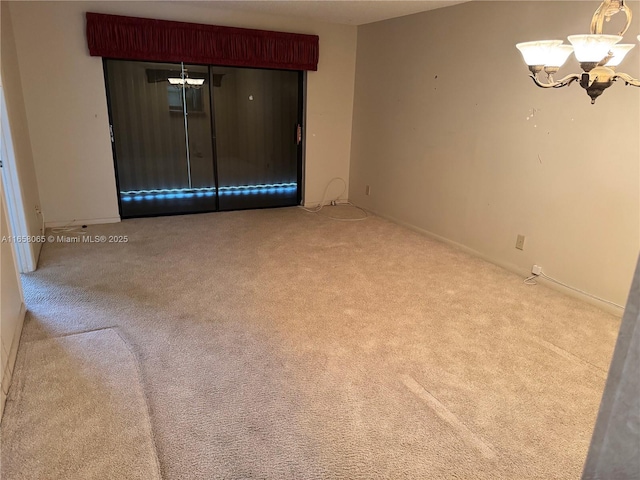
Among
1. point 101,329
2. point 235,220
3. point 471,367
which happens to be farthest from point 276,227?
point 471,367

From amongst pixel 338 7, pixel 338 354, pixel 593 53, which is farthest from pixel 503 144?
pixel 338 354

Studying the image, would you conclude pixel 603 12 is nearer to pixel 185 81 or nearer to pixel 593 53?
pixel 593 53

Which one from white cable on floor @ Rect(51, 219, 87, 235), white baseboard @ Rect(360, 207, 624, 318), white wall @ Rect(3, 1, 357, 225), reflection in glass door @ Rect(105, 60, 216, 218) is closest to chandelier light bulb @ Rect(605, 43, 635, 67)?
white baseboard @ Rect(360, 207, 624, 318)

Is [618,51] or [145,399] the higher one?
[618,51]

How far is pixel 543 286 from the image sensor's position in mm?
3645

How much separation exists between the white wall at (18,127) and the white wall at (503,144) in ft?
12.8

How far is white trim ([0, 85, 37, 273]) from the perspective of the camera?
3.30 metres

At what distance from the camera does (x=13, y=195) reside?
134 inches

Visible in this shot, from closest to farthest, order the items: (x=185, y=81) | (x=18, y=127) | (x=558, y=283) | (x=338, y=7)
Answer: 1. (x=558, y=283)
2. (x=18, y=127)
3. (x=338, y=7)
4. (x=185, y=81)

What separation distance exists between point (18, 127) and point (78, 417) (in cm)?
303

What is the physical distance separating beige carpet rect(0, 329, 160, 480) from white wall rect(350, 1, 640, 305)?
3.29 meters

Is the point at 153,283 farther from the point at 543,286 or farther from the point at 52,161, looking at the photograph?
the point at 543,286

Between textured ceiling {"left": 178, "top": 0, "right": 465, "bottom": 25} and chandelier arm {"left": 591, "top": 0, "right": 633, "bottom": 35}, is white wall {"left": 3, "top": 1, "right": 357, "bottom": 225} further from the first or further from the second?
chandelier arm {"left": 591, "top": 0, "right": 633, "bottom": 35}

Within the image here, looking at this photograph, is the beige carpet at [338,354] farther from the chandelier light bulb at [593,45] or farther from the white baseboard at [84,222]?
the chandelier light bulb at [593,45]
